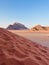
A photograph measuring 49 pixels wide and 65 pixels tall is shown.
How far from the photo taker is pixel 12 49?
5117mm

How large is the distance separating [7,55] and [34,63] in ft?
→ 2.11

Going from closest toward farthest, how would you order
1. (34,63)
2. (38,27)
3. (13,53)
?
(34,63), (13,53), (38,27)

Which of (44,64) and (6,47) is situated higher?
(6,47)

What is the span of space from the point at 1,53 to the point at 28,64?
72 centimetres

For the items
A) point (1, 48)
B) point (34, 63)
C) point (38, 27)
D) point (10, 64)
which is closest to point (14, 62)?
point (10, 64)

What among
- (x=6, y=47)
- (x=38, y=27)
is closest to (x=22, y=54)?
(x=6, y=47)

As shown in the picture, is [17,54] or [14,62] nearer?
[14,62]

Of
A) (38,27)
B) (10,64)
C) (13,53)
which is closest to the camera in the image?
(10,64)

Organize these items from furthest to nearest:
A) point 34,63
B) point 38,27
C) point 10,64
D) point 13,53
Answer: point 38,27 → point 13,53 → point 34,63 → point 10,64

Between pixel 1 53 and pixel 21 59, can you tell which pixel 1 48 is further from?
pixel 21 59

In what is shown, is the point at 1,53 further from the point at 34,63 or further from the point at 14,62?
the point at 34,63

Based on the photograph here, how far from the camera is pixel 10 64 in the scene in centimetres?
419

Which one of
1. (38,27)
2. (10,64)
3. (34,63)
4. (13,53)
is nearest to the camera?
(10,64)

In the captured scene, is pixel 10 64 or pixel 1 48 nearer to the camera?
pixel 10 64
